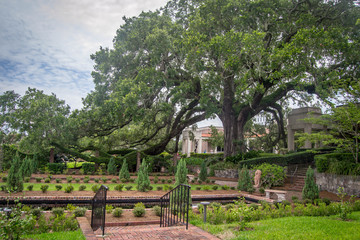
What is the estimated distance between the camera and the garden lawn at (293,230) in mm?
5887

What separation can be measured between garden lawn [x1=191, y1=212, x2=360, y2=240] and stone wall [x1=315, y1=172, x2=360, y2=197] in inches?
335

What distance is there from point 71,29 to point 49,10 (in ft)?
4.14

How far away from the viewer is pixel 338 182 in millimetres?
15422

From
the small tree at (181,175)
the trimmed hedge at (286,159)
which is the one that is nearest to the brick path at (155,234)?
the small tree at (181,175)

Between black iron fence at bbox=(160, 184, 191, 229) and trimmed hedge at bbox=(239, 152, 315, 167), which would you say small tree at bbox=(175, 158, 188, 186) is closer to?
black iron fence at bbox=(160, 184, 191, 229)

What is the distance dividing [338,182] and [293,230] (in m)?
11.1

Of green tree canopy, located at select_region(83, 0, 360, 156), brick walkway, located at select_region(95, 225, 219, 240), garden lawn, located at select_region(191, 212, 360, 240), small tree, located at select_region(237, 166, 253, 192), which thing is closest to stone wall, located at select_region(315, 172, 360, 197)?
small tree, located at select_region(237, 166, 253, 192)

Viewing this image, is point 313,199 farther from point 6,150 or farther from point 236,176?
point 6,150

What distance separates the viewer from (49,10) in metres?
12.4

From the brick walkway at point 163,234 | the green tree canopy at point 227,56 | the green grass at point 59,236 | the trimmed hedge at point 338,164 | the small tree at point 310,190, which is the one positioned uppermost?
the green tree canopy at point 227,56

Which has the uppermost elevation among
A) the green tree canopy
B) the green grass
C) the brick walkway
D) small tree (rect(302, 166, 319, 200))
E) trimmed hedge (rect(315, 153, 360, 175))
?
the green tree canopy

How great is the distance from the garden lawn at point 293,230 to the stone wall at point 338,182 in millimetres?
8516

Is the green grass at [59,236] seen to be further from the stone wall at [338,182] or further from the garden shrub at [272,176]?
the stone wall at [338,182]

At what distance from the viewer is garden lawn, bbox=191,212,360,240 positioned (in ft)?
19.3
